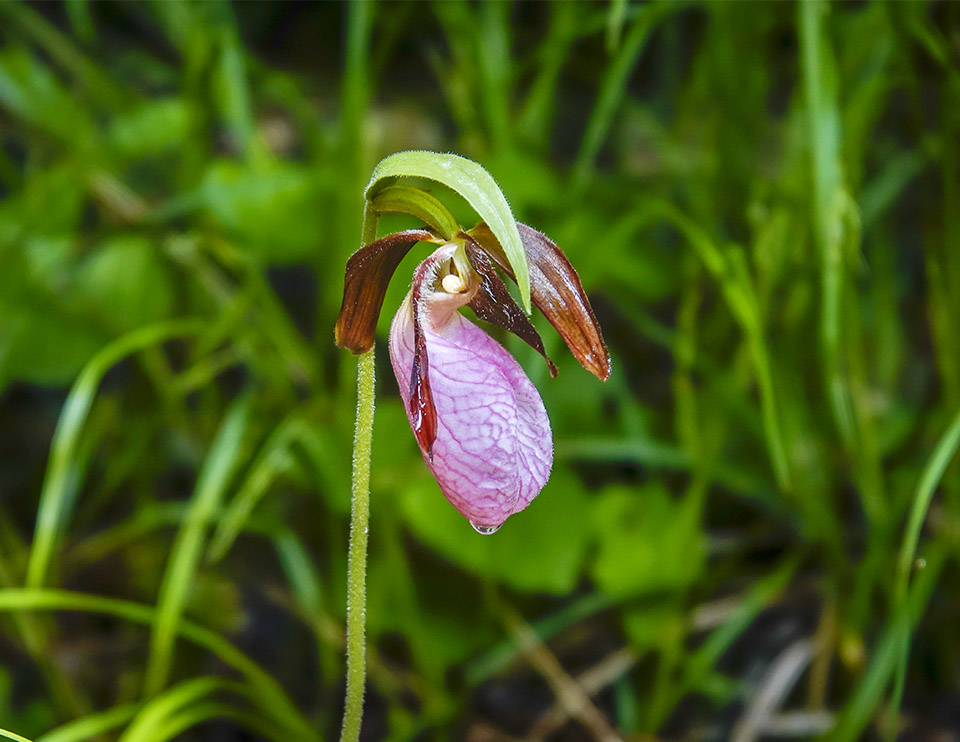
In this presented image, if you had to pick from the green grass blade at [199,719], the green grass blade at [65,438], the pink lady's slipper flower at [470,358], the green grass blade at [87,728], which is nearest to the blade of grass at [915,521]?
the pink lady's slipper flower at [470,358]

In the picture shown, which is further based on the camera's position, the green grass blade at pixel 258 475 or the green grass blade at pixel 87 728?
the green grass blade at pixel 258 475

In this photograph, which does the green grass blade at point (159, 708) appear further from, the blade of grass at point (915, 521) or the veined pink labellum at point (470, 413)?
the blade of grass at point (915, 521)

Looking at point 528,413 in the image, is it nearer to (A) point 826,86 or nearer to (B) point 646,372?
(A) point 826,86

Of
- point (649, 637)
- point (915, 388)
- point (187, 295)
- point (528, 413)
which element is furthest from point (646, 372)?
point (528, 413)

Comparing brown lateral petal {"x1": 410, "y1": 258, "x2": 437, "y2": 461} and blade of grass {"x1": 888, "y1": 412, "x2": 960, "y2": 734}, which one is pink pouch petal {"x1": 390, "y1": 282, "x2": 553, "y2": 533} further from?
blade of grass {"x1": 888, "y1": 412, "x2": 960, "y2": 734}

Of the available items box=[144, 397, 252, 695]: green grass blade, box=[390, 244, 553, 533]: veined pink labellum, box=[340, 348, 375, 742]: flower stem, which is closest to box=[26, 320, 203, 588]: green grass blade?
box=[144, 397, 252, 695]: green grass blade

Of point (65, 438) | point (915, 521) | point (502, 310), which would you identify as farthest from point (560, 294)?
point (65, 438)
